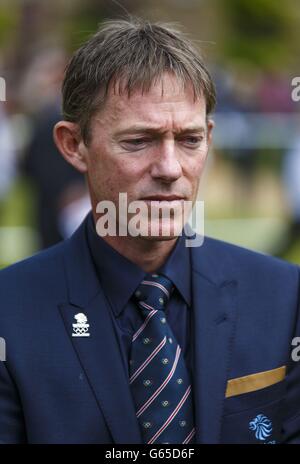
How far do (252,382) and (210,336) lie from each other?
18cm

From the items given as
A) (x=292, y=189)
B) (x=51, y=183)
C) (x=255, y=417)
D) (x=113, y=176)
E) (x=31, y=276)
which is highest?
(x=113, y=176)

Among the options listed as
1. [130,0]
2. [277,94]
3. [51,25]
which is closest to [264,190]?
[277,94]

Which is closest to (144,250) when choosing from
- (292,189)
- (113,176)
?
(113,176)

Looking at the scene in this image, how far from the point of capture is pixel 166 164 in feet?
9.84

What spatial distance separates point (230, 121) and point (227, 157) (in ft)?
1.43

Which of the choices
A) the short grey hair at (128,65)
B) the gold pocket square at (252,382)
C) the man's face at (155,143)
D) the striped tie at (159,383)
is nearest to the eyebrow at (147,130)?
the man's face at (155,143)

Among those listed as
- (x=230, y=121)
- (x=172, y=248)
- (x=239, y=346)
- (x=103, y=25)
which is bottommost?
(x=230, y=121)

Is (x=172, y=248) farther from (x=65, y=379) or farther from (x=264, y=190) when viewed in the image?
(x=264, y=190)

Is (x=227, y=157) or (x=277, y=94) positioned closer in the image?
(x=227, y=157)

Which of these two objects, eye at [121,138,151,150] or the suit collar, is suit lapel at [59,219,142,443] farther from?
eye at [121,138,151,150]

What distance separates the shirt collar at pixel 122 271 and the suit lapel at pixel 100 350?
0.10ft

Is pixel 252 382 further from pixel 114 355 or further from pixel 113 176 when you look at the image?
pixel 113 176

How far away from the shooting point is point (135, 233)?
3.15m
